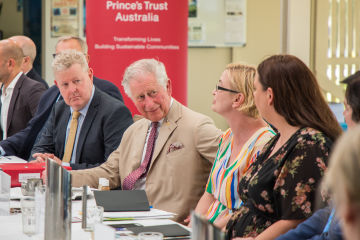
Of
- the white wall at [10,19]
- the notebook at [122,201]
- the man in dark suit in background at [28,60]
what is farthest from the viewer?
the white wall at [10,19]

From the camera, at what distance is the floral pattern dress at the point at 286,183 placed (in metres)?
2.19

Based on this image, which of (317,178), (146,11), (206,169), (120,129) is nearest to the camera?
(317,178)

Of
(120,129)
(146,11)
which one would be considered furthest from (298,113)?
(146,11)

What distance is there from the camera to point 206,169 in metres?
3.29

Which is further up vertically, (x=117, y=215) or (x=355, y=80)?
(x=355, y=80)

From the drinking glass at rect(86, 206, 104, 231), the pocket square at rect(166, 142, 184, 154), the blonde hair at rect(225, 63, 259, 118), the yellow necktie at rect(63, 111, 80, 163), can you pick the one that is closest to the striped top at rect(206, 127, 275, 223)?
the blonde hair at rect(225, 63, 259, 118)

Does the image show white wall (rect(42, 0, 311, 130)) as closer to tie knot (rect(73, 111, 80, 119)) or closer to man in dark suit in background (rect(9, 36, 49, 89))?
man in dark suit in background (rect(9, 36, 49, 89))

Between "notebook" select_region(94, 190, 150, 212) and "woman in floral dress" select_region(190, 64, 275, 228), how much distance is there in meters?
0.36

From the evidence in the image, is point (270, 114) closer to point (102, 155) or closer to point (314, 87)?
point (314, 87)

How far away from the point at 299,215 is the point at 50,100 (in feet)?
9.93

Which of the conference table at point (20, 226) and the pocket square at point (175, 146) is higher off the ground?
the pocket square at point (175, 146)

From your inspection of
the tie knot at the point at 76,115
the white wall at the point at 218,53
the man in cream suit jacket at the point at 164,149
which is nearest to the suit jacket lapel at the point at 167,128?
the man in cream suit jacket at the point at 164,149

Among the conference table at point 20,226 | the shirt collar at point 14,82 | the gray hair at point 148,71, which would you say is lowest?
the conference table at point 20,226

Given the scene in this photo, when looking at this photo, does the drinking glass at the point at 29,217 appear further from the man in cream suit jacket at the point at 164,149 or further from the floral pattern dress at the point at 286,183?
the man in cream suit jacket at the point at 164,149
